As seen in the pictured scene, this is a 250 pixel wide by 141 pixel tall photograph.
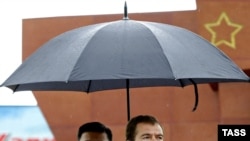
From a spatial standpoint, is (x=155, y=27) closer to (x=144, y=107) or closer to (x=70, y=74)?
(x=70, y=74)

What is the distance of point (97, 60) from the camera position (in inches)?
124

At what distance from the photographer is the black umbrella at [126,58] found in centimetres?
309

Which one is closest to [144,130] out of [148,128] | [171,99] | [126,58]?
[148,128]

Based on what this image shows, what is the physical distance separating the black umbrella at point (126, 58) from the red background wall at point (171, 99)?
16.2ft

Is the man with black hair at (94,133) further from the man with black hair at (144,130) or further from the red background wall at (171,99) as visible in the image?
the red background wall at (171,99)

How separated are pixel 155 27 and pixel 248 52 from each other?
201 inches

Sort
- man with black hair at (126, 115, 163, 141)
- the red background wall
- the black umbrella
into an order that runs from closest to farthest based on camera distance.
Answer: man with black hair at (126, 115, 163, 141)
the black umbrella
the red background wall

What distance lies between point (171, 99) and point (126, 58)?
6.08 meters

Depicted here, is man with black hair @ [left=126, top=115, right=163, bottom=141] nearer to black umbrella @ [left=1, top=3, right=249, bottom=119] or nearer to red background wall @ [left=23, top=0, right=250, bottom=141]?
black umbrella @ [left=1, top=3, right=249, bottom=119]

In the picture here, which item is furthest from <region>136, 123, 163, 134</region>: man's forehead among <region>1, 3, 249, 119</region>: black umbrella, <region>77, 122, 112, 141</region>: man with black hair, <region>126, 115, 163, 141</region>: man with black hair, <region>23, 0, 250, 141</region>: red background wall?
<region>23, 0, 250, 141</region>: red background wall

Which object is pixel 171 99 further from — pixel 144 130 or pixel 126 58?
pixel 144 130

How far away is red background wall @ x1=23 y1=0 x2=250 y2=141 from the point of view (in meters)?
8.37

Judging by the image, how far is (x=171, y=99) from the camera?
9.17 m

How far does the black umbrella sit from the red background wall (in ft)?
16.2
